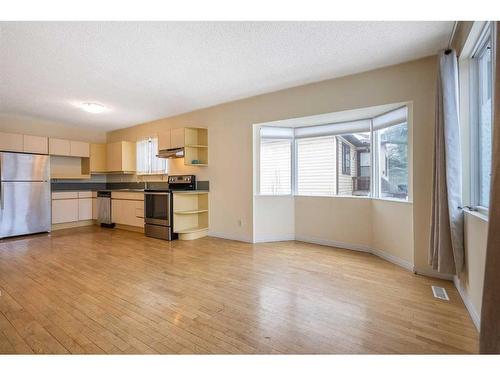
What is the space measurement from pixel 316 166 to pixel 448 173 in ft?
Answer: 7.01

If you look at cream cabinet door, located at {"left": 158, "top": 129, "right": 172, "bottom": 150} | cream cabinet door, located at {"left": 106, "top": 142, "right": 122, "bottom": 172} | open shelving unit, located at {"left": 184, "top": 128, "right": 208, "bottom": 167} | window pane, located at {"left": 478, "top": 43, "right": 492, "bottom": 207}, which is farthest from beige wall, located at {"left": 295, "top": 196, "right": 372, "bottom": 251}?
cream cabinet door, located at {"left": 106, "top": 142, "right": 122, "bottom": 172}

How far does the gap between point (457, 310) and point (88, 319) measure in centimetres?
290

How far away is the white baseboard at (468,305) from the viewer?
1765 mm

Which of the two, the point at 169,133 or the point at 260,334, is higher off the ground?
the point at 169,133

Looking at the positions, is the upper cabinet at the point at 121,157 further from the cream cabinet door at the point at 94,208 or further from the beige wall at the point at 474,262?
the beige wall at the point at 474,262

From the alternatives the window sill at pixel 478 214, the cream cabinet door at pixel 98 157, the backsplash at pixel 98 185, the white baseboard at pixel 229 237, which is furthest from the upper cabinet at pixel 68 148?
the window sill at pixel 478 214

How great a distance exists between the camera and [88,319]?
186 centimetres

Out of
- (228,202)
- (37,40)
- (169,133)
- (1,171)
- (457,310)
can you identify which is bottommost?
(457,310)

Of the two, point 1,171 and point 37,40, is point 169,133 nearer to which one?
point 37,40

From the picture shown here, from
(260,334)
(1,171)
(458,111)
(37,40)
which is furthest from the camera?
(1,171)

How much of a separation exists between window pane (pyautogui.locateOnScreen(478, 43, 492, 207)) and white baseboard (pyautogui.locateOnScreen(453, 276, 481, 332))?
2.59 feet

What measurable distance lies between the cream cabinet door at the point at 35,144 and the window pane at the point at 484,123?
278 inches
